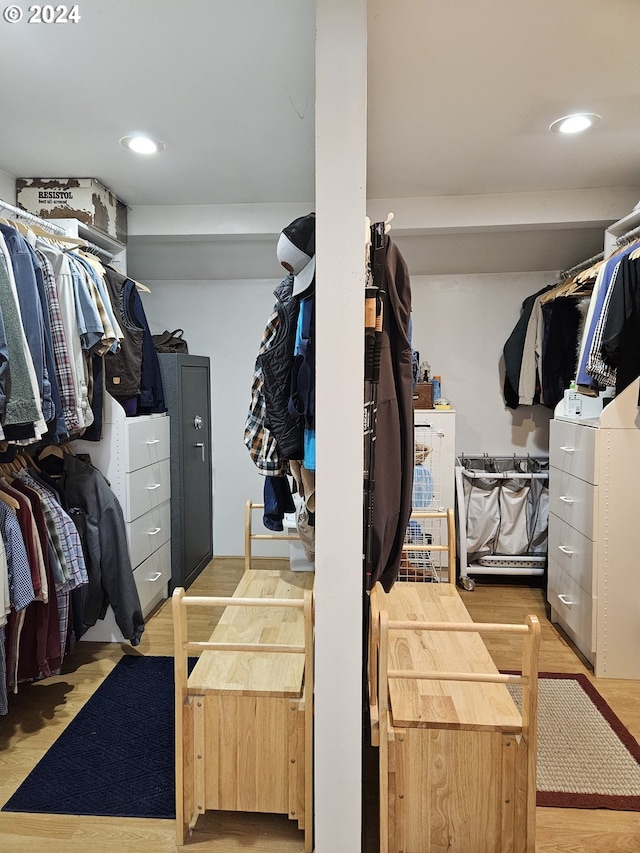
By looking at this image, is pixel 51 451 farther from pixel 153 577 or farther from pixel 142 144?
pixel 142 144

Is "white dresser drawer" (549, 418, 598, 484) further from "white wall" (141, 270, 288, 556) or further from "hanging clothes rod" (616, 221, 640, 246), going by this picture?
"white wall" (141, 270, 288, 556)

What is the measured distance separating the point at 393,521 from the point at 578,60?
155cm

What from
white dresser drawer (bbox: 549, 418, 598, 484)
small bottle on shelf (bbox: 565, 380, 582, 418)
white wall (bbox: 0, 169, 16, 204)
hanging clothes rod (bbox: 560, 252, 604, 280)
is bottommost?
white dresser drawer (bbox: 549, 418, 598, 484)

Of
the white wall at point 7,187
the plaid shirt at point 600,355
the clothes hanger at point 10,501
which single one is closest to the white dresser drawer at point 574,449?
the plaid shirt at point 600,355

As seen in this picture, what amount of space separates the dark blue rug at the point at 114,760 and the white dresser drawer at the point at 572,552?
1.88 metres

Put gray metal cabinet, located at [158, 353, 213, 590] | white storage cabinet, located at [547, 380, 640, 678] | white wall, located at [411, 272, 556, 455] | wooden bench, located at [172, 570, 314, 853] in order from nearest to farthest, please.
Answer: wooden bench, located at [172, 570, 314, 853] → white storage cabinet, located at [547, 380, 640, 678] → gray metal cabinet, located at [158, 353, 213, 590] → white wall, located at [411, 272, 556, 455]

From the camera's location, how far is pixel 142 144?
2.28m

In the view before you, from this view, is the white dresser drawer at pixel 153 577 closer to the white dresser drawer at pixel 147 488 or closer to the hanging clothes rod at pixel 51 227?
the white dresser drawer at pixel 147 488

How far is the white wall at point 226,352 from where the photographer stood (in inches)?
153

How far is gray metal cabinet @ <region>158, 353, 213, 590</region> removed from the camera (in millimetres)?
3270

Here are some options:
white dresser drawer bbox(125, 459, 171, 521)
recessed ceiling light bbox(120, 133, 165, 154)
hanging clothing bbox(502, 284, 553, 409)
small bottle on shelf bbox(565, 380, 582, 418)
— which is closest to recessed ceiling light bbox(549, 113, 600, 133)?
small bottle on shelf bbox(565, 380, 582, 418)

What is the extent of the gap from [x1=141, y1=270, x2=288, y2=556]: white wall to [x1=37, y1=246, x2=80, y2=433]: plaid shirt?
1789 millimetres

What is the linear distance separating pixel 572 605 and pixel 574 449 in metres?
0.75

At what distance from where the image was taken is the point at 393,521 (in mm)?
1552
